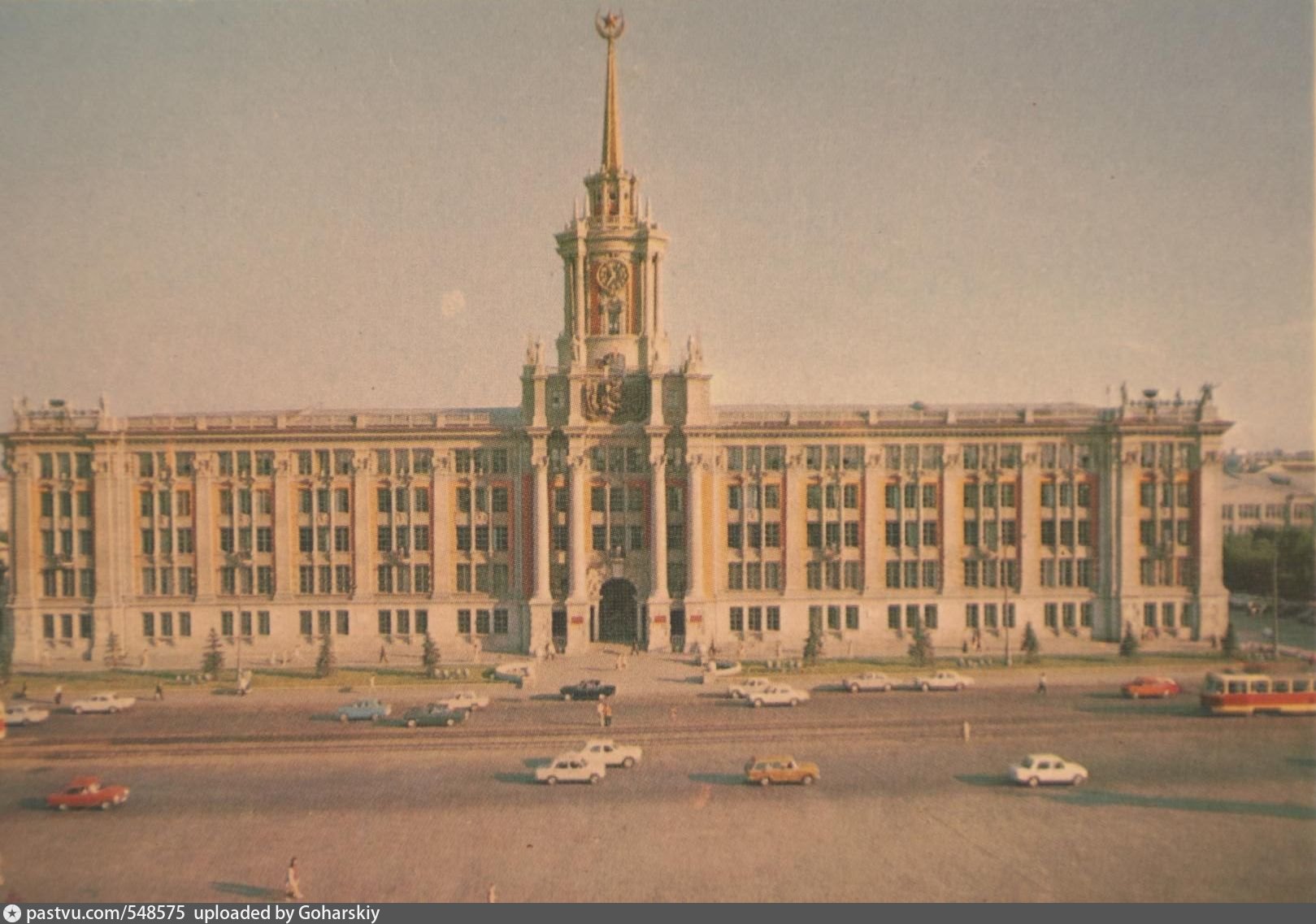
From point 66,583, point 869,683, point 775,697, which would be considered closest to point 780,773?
point 775,697

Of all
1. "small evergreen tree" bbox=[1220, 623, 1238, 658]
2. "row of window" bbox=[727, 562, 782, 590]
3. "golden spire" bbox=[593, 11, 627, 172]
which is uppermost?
"golden spire" bbox=[593, 11, 627, 172]

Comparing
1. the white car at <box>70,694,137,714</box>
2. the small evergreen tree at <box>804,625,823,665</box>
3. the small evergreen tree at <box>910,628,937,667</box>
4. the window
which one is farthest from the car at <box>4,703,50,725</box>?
the small evergreen tree at <box>910,628,937,667</box>

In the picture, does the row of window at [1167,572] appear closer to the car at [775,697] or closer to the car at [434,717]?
the car at [775,697]

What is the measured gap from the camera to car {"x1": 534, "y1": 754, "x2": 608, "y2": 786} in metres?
37.4

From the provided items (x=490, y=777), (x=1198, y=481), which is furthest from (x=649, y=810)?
(x=1198, y=481)

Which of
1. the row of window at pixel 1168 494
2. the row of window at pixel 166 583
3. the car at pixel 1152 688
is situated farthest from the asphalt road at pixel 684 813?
the row of window at pixel 1168 494

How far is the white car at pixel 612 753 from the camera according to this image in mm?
38938

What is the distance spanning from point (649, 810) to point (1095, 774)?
16983mm

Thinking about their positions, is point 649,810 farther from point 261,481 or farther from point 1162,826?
point 261,481

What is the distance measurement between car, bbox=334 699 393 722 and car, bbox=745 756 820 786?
744 inches

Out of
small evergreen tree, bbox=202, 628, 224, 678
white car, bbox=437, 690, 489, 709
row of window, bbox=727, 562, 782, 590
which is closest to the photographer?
white car, bbox=437, 690, 489, 709

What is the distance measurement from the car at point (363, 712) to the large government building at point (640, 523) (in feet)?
44.8

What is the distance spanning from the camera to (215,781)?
3781cm

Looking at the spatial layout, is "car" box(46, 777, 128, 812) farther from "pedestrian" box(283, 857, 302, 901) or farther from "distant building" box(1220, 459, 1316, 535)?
"distant building" box(1220, 459, 1316, 535)
